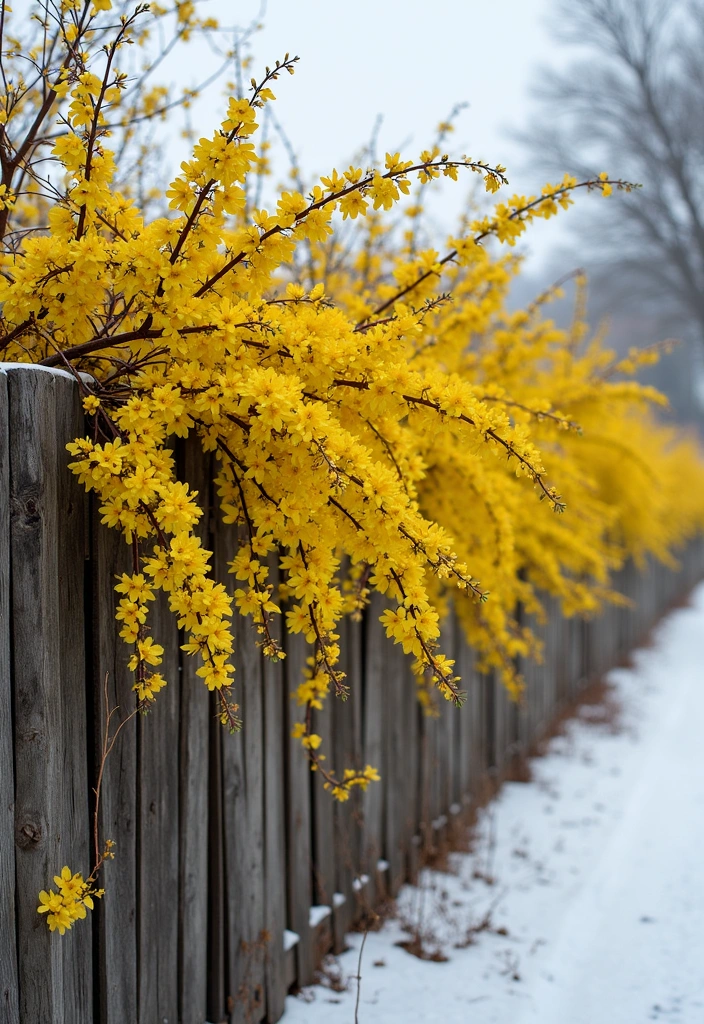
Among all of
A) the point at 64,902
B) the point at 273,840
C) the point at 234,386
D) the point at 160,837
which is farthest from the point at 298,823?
the point at 234,386

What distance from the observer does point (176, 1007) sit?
216cm

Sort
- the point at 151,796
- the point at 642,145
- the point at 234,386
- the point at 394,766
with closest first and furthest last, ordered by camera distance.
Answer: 1. the point at 234,386
2. the point at 151,796
3. the point at 394,766
4. the point at 642,145

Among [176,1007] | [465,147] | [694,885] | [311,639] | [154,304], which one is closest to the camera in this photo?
[154,304]

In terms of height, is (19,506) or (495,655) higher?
(19,506)

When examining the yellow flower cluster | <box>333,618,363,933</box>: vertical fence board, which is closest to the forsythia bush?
the yellow flower cluster

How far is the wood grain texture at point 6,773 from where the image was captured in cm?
169

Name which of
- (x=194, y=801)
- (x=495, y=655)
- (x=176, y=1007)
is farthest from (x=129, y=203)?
(x=495, y=655)

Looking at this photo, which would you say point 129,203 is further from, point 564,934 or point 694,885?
point 694,885

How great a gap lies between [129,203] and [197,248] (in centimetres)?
36

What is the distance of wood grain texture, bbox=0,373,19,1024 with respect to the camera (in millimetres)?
1693

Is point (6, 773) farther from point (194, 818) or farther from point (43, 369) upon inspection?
point (43, 369)

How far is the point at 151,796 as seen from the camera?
2.08 metres

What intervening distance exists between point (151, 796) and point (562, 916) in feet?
7.27

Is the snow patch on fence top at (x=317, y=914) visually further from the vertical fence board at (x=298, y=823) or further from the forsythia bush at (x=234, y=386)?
the forsythia bush at (x=234, y=386)
